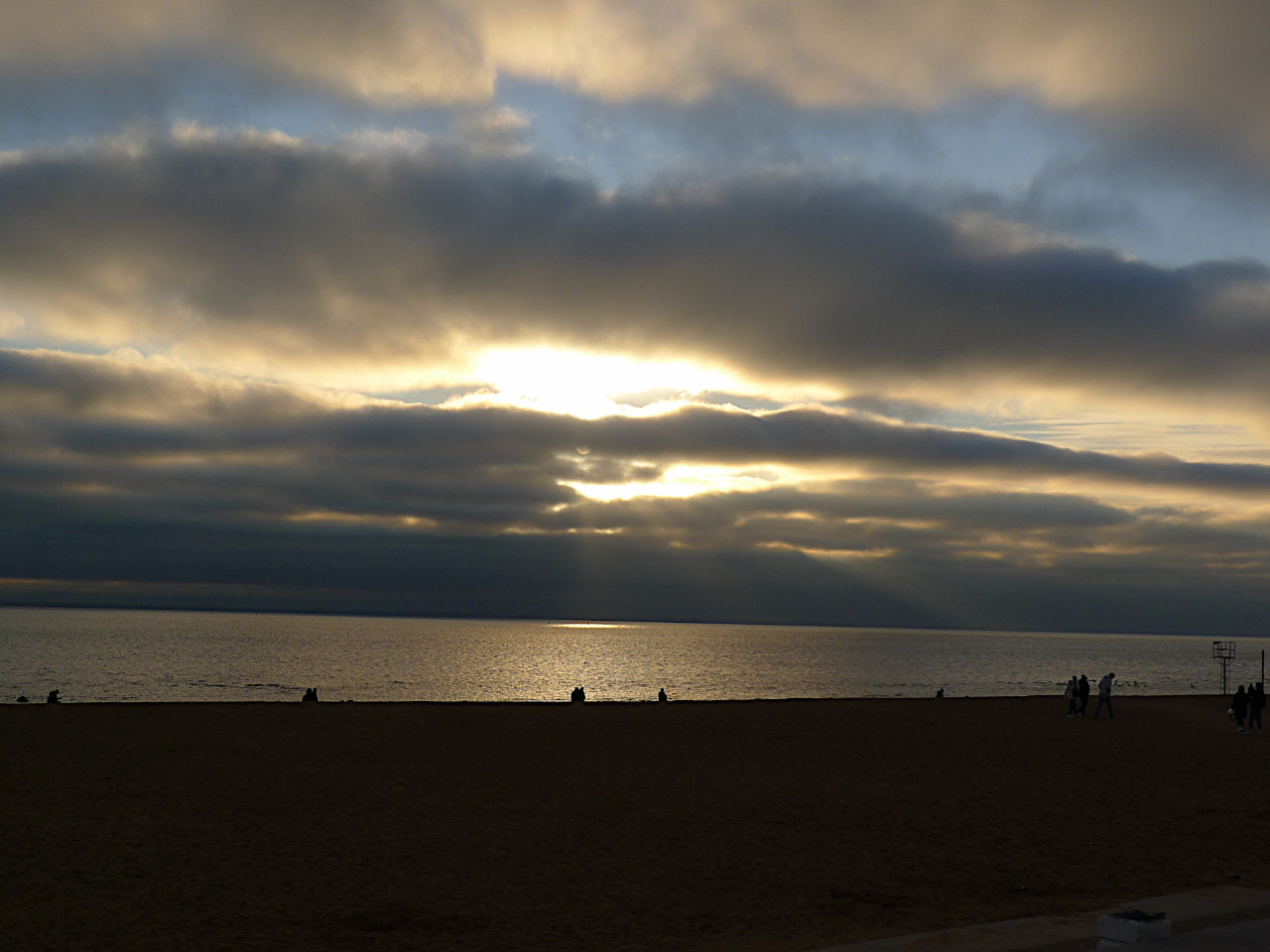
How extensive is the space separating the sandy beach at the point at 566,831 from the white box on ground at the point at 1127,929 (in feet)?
7.09

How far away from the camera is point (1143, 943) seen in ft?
27.0

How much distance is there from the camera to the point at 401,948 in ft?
31.0

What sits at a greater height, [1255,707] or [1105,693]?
[1105,693]

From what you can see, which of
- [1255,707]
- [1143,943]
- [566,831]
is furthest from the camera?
[1255,707]

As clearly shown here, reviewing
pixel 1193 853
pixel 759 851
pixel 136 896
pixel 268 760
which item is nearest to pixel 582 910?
pixel 759 851

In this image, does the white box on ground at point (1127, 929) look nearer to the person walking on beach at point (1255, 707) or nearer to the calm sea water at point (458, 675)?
the person walking on beach at point (1255, 707)

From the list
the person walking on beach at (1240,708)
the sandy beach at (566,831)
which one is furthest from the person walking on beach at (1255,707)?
the sandy beach at (566,831)

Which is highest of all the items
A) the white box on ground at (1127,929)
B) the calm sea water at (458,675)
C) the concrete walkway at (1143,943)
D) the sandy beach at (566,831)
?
the white box on ground at (1127,929)

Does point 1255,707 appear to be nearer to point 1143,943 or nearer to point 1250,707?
point 1250,707

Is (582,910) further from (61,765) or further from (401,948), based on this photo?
(61,765)

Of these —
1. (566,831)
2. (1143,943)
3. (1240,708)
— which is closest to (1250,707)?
(1240,708)

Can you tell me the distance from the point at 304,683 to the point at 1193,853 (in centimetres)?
8456

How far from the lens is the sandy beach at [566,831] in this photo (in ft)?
34.1

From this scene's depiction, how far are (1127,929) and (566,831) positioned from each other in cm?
837
